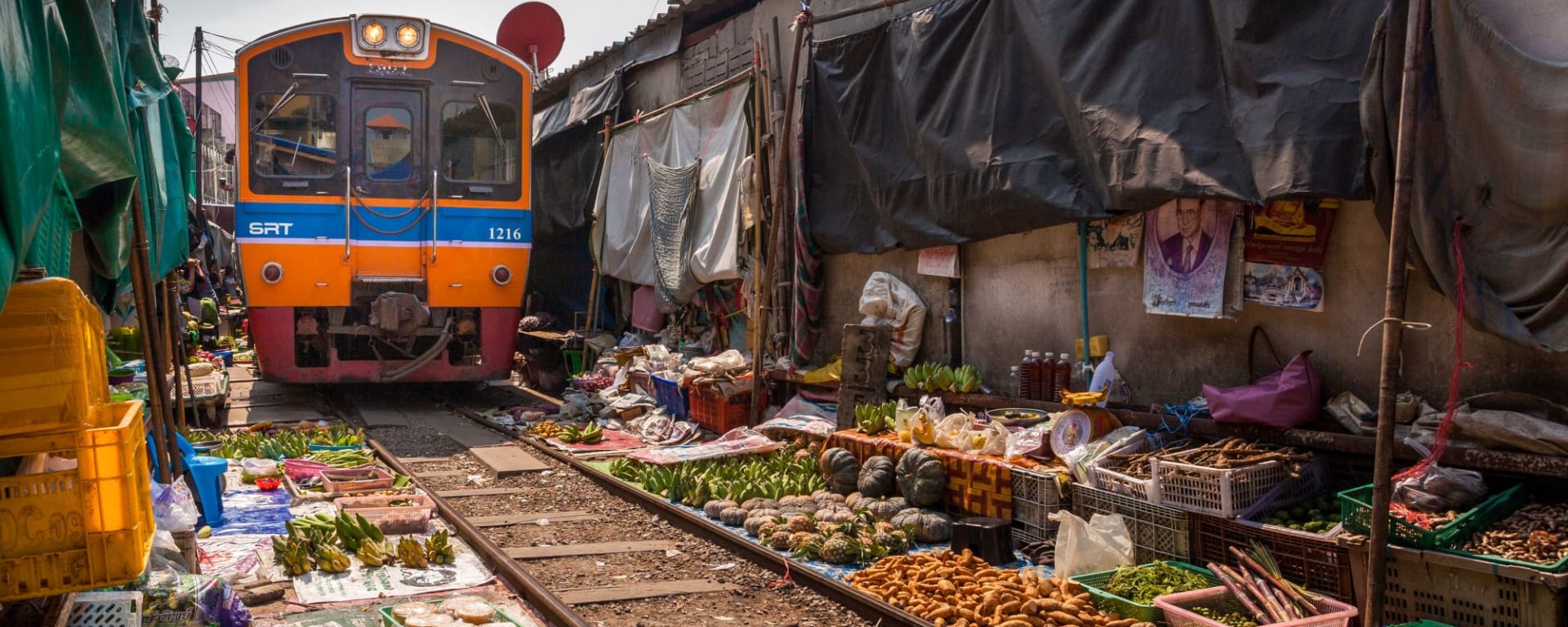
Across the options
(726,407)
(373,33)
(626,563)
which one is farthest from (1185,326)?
(373,33)

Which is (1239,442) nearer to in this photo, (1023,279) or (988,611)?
(988,611)

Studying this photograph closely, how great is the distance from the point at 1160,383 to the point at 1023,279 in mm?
1399

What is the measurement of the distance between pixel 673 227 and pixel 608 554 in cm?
640

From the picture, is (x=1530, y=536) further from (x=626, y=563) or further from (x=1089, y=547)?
(x=626, y=563)

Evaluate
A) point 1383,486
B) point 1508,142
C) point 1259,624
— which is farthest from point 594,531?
point 1508,142

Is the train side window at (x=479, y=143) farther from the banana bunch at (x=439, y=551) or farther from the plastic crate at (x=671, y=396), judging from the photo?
the banana bunch at (x=439, y=551)

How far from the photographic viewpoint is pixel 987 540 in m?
6.11

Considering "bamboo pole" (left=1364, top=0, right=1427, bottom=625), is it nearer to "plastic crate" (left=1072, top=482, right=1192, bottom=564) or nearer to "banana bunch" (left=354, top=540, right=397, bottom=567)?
"plastic crate" (left=1072, top=482, right=1192, bottom=564)

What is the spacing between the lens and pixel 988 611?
5.02 meters

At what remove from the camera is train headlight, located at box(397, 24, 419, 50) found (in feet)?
37.0

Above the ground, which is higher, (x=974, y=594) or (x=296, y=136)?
(x=296, y=136)

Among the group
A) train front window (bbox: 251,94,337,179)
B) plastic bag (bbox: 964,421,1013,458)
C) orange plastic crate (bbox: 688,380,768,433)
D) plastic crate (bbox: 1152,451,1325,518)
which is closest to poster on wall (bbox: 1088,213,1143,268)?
plastic bag (bbox: 964,421,1013,458)

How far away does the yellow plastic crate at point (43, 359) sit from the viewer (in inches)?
131

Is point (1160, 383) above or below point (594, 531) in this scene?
above
